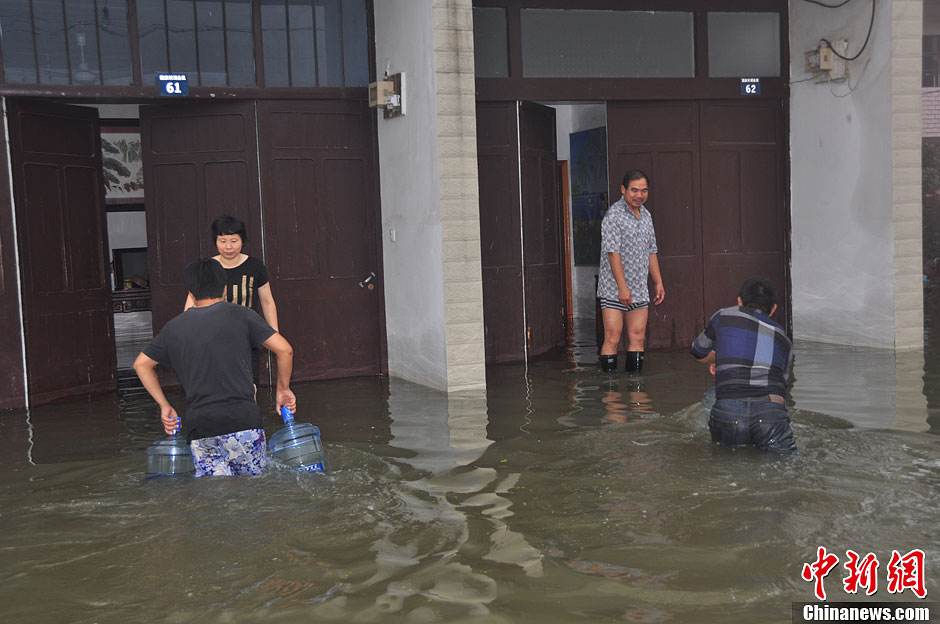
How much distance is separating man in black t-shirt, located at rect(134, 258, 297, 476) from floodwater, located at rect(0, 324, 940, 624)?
0.78 ft

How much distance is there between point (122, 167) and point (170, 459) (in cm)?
1244

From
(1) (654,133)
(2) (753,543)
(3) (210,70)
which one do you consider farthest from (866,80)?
(2) (753,543)

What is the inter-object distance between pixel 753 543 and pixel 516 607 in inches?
49.5

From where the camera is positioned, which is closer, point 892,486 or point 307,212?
point 892,486

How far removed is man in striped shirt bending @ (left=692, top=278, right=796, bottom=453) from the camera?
6.19 meters

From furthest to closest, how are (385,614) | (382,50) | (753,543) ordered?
1. (382,50)
2. (753,543)
3. (385,614)

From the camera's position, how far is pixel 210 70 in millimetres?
10078

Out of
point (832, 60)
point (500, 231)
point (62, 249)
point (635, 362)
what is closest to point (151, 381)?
point (62, 249)

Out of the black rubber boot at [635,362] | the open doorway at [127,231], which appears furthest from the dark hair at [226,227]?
the open doorway at [127,231]

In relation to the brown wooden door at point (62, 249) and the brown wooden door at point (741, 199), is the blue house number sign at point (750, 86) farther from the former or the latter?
the brown wooden door at point (62, 249)

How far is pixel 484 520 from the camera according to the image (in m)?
5.32

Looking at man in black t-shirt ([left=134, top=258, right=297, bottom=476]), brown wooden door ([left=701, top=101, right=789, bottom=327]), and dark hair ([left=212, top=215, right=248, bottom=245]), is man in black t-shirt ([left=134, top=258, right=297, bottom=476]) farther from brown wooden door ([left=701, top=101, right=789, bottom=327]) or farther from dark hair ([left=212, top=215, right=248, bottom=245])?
brown wooden door ([left=701, top=101, right=789, bottom=327])

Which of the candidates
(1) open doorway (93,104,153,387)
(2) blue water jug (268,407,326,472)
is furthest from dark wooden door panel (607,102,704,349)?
(1) open doorway (93,104,153,387)

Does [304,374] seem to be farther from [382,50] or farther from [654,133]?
[654,133]
